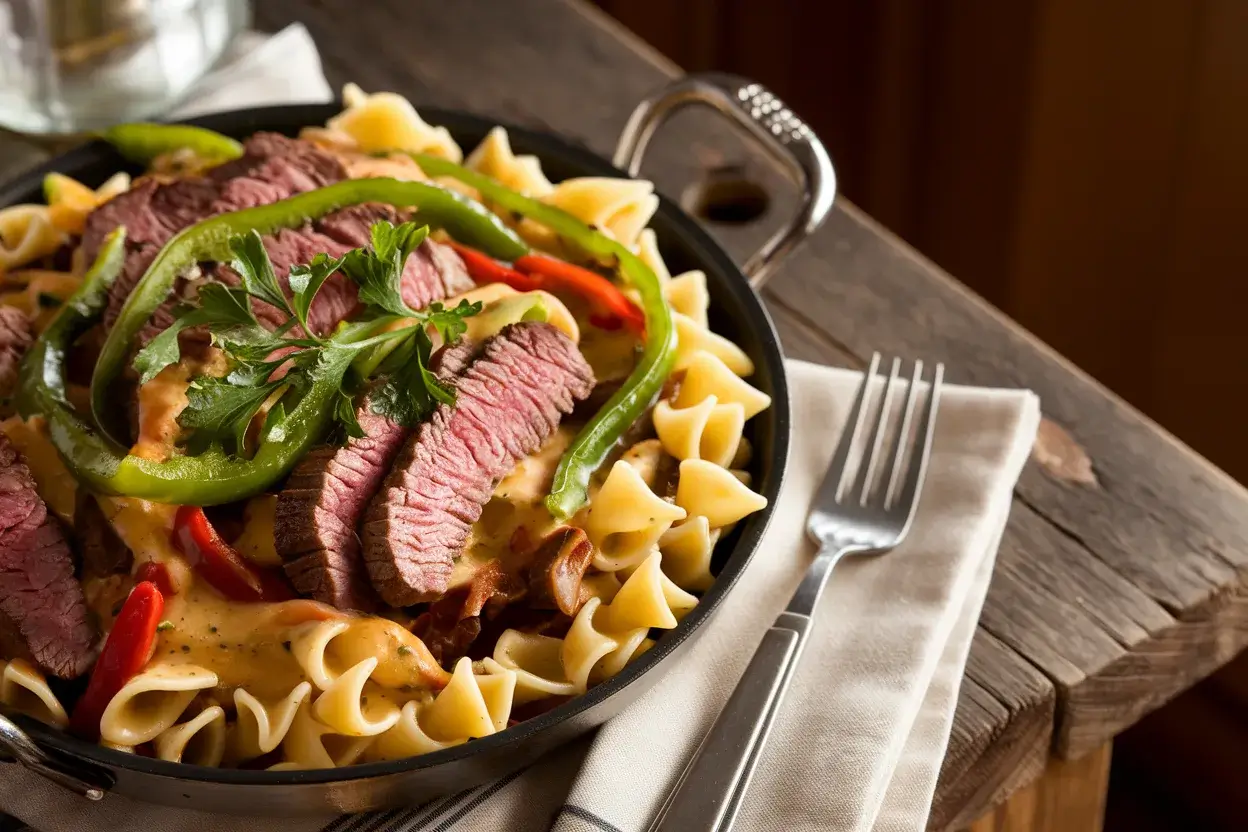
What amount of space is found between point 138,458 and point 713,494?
1.16 metres

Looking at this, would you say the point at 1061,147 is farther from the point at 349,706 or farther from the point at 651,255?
the point at 349,706

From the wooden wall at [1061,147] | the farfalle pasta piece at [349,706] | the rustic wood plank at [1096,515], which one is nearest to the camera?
the farfalle pasta piece at [349,706]

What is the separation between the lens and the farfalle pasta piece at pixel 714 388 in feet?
10.5

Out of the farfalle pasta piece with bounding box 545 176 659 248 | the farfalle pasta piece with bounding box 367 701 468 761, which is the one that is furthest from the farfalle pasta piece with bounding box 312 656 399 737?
the farfalle pasta piece with bounding box 545 176 659 248

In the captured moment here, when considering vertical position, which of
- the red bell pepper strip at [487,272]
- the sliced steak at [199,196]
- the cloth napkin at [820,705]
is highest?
the sliced steak at [199,196]

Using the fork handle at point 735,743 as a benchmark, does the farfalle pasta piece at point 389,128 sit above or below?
above

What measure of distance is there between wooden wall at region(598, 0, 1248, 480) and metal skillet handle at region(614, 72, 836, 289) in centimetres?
240

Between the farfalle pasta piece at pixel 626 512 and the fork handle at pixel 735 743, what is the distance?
0.32 meters

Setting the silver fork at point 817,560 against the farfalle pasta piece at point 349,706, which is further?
the silver fork at point 817,560

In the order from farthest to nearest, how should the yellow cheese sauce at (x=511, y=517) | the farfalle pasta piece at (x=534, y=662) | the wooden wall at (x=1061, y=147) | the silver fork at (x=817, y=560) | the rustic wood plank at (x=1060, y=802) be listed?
1. the wooden wall at (x=1061, y=147)
2. the rustic wood plank at (x=1060, y=802)
3. the yellow cheese sauce at (x=511, y=517)
4. the farfalle pasta piece at (x=534, y=662)
5. the silver fork at (x=817, y=560)

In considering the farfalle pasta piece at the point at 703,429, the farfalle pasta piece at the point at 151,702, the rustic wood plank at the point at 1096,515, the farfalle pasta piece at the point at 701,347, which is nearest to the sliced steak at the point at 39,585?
the farfalle pasta piece at the point at 151,702

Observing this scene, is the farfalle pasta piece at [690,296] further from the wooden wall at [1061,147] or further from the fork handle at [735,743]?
the wooden wall at [1061,147]

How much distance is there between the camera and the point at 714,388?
3211 mm

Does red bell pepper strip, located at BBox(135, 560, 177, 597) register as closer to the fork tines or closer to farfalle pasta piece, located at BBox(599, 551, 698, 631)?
farfalle pasta piece, located at BBox(599, 551, 698, 631)
